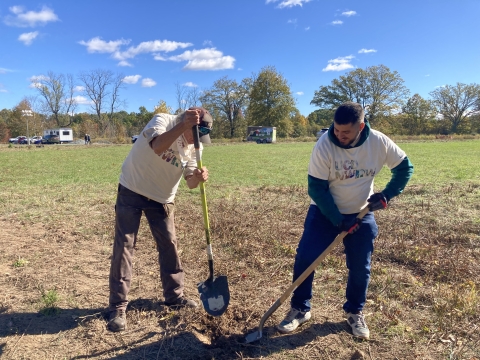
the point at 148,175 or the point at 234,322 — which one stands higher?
the point at 148,175

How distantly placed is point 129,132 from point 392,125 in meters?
48.3

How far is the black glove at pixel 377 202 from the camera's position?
3.06 m

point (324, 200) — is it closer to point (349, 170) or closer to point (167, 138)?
point (349, 170)

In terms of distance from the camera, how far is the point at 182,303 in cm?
374

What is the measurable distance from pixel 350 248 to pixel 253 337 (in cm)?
117

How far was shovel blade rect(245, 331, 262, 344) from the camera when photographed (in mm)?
3127

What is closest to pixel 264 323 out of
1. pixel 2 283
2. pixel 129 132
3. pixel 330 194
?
pixel 330 194

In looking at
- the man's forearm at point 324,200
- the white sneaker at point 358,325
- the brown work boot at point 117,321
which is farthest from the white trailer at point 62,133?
the white sneaker at point 358,325

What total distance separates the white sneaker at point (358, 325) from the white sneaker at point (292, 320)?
1.27 feet

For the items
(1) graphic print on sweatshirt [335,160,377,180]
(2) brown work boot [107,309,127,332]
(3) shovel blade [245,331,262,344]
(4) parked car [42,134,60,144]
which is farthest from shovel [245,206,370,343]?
(4) parked car [42,134,60,144]

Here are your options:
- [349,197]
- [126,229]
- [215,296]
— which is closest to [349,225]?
[349,197]

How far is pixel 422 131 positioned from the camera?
68.7 meters

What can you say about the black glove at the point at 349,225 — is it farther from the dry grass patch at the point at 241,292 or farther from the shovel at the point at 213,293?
the shovel at the point at 213,293

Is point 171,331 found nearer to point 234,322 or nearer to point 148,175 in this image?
point 234,322
